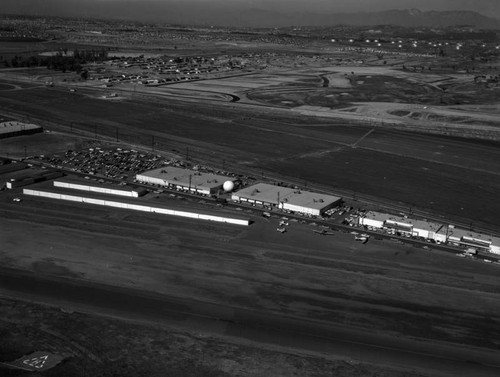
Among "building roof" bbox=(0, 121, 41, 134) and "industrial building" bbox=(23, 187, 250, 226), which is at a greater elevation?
"building roof" bbox=(0, 121, 41, 134)

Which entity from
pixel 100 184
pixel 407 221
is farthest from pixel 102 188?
pixel 407 221

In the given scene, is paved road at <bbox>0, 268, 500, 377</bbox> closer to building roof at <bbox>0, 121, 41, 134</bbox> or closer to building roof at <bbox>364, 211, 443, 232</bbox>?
building roof at <bbox>364, 211, 443, 232</bbox>

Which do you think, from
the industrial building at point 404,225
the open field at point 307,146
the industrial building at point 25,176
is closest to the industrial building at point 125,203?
the industrial building at point 25,176

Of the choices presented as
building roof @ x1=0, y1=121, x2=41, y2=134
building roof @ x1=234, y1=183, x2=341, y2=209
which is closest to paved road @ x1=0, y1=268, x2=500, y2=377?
building roof @ x1=234, y1=183, x2=341, y2=209

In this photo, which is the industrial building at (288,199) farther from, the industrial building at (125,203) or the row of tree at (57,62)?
the row of tree at (57,62)

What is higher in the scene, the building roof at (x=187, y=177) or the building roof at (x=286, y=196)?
the building roof at (x=187, y=177)
